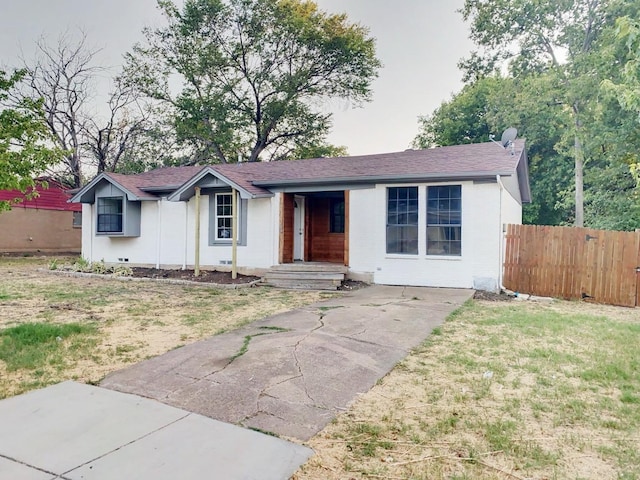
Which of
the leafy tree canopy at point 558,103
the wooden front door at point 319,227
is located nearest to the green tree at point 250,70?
the leafy tree canopy at point 558,103

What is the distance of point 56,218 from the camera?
945 inches

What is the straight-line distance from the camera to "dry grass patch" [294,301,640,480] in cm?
254

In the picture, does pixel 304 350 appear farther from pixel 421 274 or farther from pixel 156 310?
pixel 421 274

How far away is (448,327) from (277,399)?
357 cm

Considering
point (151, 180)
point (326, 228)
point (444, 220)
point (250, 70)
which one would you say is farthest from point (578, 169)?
point (250, 70)

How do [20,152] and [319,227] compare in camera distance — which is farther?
[319,227]

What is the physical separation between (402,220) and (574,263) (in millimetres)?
4079

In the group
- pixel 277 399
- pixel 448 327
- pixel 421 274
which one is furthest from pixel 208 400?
pixel 421 274

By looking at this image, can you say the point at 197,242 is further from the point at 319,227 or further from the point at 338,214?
the point at 338,214

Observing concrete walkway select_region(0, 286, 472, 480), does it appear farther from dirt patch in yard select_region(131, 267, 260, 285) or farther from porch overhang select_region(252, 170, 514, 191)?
dirt patch in yard select_region(131, 267, 260, 285)

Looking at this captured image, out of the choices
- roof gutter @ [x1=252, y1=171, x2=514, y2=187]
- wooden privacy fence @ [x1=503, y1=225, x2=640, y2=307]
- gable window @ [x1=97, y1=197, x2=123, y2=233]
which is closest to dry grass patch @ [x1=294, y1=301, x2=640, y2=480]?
wooden privacy fence @ [x1=503, y1=225, x2=640, y2=307]

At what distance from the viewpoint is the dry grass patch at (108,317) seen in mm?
4285

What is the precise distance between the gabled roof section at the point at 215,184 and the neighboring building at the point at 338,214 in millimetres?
37

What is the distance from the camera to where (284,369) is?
4230 mm
